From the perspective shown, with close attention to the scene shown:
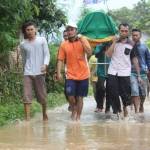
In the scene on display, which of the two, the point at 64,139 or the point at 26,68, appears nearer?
the point at 64,139

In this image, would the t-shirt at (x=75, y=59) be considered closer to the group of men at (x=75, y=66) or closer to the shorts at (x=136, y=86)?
the group of men at (x=75, y=66)

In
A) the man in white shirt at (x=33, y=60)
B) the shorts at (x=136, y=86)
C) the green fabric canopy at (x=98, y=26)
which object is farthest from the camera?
the shorts at (x=136, y=86)

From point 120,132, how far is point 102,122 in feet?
4.41

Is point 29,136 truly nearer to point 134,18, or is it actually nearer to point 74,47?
point 74,47

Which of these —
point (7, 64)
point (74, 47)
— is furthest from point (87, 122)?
point (7, 64)

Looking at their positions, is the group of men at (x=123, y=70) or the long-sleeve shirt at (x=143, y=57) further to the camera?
the long-sleeve shirt at (x=143, y=57)

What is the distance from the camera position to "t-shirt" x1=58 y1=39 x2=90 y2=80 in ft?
31.1

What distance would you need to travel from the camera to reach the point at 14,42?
35.0ft

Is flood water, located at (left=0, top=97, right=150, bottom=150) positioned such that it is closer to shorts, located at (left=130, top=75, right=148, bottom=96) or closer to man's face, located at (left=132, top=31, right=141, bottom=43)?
shorts, located at (left=130, top=75, right=148, bottom=96)

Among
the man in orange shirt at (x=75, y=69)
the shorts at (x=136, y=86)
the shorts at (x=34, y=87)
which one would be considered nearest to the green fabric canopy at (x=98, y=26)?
the man in orange shirt at (x=75, y=69)

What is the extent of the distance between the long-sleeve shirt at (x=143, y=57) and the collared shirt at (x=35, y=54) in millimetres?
1942

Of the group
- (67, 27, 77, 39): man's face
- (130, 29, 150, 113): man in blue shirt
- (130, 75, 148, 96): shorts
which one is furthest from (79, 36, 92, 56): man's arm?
(130, 75, 148, 96): shorts

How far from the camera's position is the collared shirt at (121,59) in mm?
9734

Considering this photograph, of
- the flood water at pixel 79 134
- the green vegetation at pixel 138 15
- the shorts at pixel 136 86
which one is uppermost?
the green vegetation at pixel 138 15
